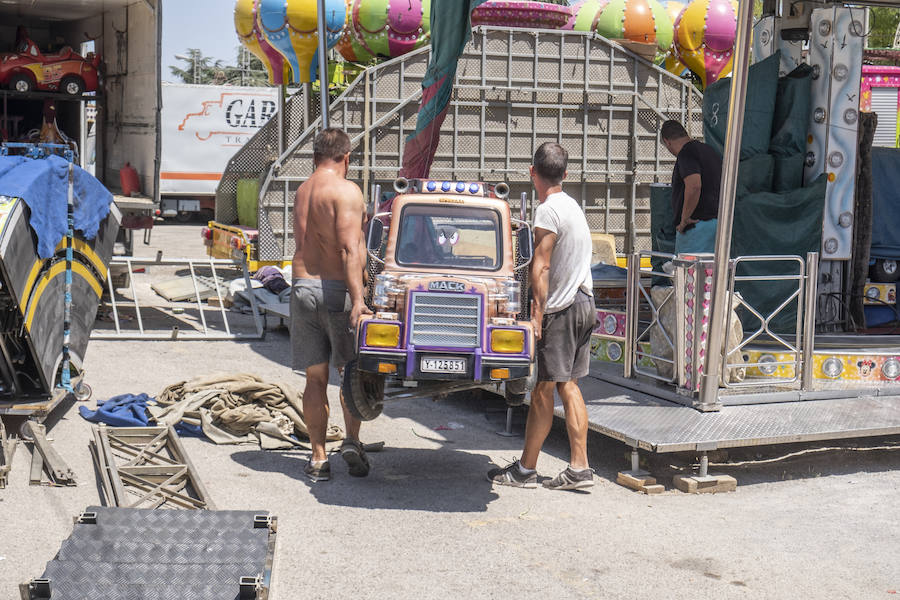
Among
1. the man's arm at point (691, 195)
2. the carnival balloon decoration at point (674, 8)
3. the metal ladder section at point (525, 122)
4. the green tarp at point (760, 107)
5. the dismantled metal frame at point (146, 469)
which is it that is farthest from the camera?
the carnival balloon decoration at point (674, 8)

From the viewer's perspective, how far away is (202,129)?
2884 centimetres

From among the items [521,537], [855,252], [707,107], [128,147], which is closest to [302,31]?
[128,147]

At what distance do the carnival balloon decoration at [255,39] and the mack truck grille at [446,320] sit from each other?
1129cm

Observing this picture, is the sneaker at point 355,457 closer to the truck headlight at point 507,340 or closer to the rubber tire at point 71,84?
the truck headlight at point 507,340

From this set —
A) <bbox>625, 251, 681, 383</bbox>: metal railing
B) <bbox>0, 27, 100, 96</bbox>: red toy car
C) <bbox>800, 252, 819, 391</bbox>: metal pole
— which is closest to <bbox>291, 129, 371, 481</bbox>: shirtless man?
<bbox>625, 251, 681, 383</bbox>: metal railing

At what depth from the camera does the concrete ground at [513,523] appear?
5.34 metres

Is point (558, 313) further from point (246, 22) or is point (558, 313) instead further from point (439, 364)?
point (246, 22)

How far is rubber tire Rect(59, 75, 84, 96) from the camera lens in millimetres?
14598

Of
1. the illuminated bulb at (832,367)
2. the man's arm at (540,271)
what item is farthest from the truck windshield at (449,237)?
the illuminated bulb at (832,367)

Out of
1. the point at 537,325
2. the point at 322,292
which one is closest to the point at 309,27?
the point at 322,292

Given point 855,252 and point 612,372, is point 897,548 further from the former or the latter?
point 855,252

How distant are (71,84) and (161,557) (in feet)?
36.2

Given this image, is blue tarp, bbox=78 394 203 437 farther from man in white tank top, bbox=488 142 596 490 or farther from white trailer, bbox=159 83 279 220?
white trailer, bbox=159 83 279 220

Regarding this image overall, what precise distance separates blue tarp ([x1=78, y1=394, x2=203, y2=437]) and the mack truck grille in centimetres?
248
